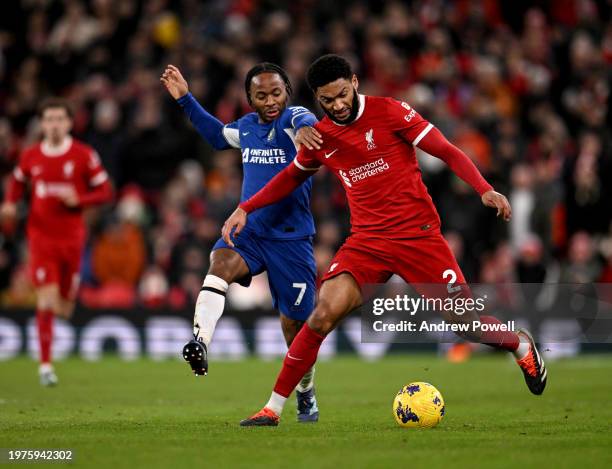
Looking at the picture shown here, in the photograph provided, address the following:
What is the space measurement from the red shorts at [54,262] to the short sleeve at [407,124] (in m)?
6.58

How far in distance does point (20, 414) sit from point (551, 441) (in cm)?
471

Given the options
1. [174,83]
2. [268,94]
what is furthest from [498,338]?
[174,83]

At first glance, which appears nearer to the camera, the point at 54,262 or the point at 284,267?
the point at 284,267

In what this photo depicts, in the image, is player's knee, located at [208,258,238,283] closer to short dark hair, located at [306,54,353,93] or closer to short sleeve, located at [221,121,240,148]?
short sleeve, located at [221,121,240,148]

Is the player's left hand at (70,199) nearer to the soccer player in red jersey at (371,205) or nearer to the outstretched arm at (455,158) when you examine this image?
the soccer player in red jersey at (371,205)

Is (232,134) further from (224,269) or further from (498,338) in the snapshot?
(498,338)

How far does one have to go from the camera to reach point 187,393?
12750mm

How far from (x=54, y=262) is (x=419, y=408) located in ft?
22.0

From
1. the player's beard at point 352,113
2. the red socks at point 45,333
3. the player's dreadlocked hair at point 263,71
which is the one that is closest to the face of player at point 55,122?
the red socks at point 45,333

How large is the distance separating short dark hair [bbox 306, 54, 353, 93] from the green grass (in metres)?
2.61

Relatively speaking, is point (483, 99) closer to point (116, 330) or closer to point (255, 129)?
Result: point (116, 330)

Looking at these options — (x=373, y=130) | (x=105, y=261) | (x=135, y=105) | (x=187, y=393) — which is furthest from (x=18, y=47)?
(x=373, y=130)

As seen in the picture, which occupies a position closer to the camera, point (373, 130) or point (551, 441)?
point (551, 441)

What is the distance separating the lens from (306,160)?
29.0 feet
